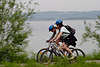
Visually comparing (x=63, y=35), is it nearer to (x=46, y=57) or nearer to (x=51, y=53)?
(x=51, y=53)

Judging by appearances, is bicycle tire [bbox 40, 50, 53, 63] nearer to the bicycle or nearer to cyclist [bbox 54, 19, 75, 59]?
the bicycle

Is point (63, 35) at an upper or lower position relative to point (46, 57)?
upper

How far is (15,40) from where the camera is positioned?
428 inches

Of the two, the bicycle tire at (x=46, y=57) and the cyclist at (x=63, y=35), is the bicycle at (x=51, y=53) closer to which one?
the bicycle tire at (x=46, y=57)

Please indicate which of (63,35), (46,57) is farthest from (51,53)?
(63,35)

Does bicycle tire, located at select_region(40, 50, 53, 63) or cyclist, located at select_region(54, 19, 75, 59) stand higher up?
cyclist, located at select_region(54, 19, 75, 59)

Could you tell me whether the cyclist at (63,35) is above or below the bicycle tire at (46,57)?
above

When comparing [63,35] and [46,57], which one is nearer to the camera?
[63,35]

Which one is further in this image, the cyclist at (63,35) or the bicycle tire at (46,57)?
the bicycle tire at (46,57)

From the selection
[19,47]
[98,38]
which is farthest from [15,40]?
[98,38]

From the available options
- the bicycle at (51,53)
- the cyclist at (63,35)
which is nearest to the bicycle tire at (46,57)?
the bicycle at (51,53)

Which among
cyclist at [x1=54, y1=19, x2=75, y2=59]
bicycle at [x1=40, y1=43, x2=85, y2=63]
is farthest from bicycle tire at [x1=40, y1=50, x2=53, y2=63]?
cyclist at [x1=54, y1=19, x2=75, y2=59]

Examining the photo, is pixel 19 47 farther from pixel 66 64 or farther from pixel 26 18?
pixel 66 64

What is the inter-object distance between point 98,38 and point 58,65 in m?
4.78
